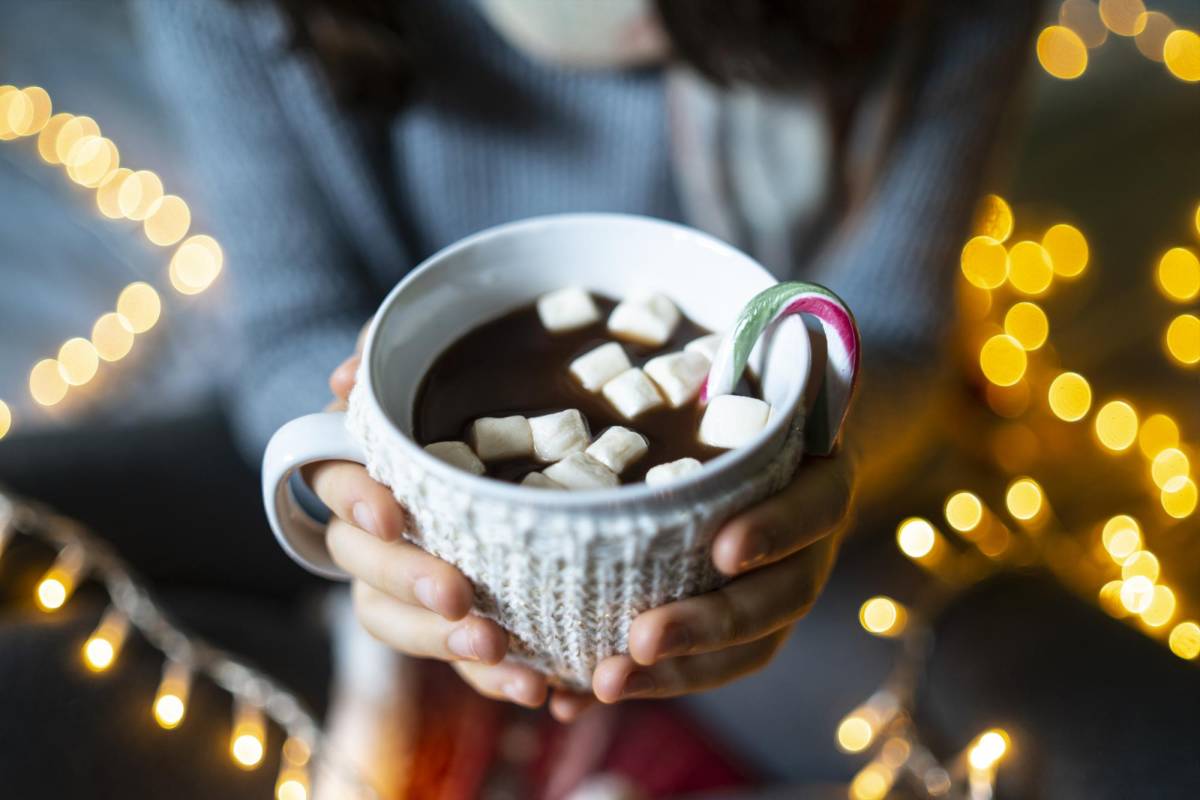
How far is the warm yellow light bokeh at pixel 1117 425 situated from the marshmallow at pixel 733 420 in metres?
0.96

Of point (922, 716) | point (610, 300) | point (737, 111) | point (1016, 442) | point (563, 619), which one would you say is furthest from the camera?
point (1016, 442)

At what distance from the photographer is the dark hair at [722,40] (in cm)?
78

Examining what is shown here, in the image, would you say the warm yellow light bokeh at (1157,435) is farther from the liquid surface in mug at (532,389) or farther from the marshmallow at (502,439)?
the marshmallow at (502,439)

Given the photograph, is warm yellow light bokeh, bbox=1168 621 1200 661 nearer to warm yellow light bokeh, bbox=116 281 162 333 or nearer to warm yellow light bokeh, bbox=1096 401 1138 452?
warm yellow light bokeh, bbox=1096 401 1138 452

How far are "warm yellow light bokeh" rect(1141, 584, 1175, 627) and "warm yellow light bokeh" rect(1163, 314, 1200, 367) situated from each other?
Result: 0.42 meters

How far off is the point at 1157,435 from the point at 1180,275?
279mm

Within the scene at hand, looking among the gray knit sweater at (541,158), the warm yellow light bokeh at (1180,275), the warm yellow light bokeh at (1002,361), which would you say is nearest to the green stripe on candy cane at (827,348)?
the gray knit sweater at (541,158)

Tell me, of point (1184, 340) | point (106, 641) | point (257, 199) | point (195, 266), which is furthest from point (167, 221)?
point (1184, 340)

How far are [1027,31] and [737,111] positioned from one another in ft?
0.97

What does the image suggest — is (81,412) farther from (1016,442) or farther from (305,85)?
(1016,442)

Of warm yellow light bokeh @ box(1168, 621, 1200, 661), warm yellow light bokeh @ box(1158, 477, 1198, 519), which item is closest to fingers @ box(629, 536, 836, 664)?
warm yellow light bokeh @ box(1168, 621, 1200, 661)

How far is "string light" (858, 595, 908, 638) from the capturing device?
32.4 inches

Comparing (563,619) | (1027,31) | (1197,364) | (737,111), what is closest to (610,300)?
(563,619)

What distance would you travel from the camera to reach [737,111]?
907 millimetres
